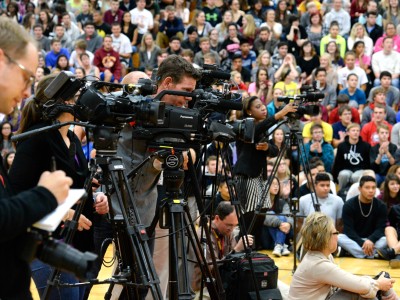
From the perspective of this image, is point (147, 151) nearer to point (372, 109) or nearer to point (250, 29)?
point (372, 109)

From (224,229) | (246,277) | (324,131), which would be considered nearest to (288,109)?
(224,229)

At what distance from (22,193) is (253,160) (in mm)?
5550

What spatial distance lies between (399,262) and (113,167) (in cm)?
495

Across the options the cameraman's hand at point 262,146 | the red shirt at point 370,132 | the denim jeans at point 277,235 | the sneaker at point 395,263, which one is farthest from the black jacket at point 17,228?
the red shirt at point 370,132

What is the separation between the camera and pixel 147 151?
183 inches

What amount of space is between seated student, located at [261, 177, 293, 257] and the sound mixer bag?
244 centimetres

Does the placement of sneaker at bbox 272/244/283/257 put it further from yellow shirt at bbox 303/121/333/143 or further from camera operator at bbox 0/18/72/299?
camera operator at bbox 0/18/72/299

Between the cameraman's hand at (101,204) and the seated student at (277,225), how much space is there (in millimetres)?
4495

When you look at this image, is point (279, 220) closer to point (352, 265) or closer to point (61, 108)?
point (352, 265)

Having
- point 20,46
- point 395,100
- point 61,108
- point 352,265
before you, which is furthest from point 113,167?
point 395,100

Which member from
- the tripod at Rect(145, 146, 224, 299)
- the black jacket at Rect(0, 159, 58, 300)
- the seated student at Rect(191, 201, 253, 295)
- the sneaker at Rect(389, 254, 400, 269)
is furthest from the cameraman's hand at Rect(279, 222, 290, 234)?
the black jacket at Rect(0, 159, 58, 300)

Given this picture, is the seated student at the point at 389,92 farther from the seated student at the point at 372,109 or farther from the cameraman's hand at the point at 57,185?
the cameraman's hand at the point at 57,185

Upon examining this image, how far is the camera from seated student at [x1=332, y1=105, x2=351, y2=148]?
38.5ft

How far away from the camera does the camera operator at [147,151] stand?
15.3 ft
